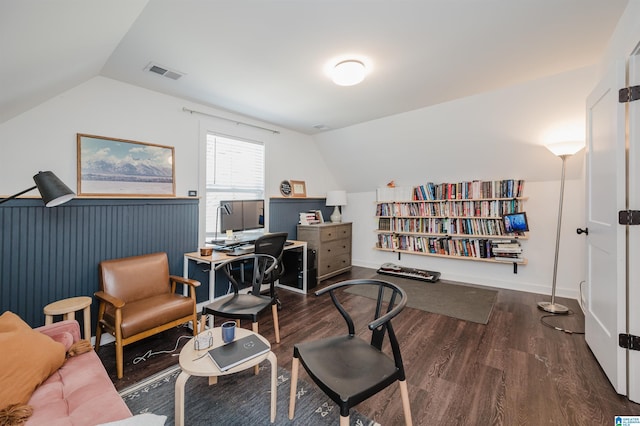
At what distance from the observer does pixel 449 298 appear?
11.5 ft

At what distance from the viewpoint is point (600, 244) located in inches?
78.3

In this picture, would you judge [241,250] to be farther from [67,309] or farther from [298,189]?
[298,189]

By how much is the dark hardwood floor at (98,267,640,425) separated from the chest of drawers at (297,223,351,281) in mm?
1126

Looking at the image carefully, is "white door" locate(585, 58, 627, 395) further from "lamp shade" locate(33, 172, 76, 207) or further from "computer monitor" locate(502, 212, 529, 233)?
"lamp shade" locate(33, 172, 76, 207)

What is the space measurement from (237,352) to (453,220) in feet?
12.4

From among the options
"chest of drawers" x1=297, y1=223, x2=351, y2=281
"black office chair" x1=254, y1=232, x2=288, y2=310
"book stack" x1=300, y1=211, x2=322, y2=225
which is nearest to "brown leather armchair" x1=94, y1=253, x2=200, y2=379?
"black office chair" x1=254, y1=232, x2=288, y2=310

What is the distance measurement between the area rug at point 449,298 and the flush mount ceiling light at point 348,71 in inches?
102

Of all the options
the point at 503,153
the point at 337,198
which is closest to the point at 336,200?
the point at 337,198

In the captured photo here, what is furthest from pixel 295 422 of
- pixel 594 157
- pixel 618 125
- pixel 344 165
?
pixel 344 165

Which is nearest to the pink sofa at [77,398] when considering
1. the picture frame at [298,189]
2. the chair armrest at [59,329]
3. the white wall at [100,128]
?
the chair armrest at [59,329]

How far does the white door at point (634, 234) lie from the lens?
1612 mm

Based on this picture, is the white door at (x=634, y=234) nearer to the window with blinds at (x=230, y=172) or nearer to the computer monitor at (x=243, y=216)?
the computer monitor at (x=243, y=216)

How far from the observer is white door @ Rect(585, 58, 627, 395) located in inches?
67.0

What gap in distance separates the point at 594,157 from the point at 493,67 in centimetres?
110
